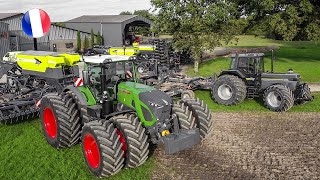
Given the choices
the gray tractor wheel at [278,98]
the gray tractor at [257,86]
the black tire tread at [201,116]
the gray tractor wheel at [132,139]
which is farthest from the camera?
the gray tractor at [257,86]

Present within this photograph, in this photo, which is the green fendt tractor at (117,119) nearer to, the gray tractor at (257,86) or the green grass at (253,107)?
the green grass at (253,107)

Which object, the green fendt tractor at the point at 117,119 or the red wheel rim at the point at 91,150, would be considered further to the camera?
the red wheel rim at the point at 91,150

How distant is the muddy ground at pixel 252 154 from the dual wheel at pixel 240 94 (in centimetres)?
104

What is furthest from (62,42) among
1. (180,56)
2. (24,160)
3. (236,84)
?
(24,160)

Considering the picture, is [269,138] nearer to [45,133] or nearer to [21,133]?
[45,133]

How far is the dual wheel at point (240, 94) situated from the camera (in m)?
12.0

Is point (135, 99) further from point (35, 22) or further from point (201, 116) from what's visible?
point (35, 22)

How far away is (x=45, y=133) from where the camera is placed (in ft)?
29.2

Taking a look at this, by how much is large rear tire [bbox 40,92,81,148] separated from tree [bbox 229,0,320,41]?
21314 mm

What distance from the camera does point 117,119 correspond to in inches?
269

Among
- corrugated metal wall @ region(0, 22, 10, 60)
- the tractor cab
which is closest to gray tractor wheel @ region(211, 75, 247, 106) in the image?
the tractor cab

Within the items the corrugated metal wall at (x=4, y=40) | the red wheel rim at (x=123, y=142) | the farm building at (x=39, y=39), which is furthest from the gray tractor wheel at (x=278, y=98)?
the farm building at (x=39, y=39)

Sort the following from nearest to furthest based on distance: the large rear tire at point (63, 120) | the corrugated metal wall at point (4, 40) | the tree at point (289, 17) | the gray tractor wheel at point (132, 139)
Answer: the gray tractor wheel at point (132, 139), the large rear tire at point (63, 120), the tree at point (289, 17), the corrugated metal wall at point (4, 40)

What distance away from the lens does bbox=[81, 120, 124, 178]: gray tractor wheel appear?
641 centimetres
